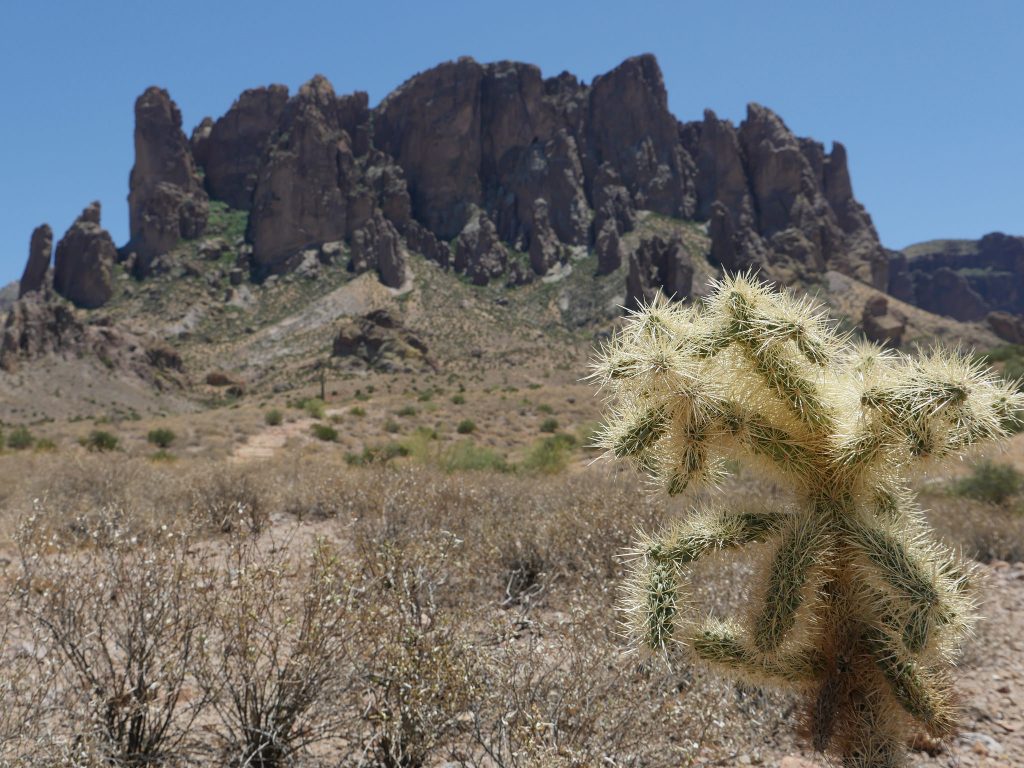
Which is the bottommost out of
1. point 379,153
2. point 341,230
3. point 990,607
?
point 990,607

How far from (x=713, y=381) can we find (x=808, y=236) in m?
99.3

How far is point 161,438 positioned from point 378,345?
39.3 metres

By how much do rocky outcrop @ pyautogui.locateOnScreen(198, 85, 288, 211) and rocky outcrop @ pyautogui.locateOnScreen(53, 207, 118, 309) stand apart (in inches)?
790

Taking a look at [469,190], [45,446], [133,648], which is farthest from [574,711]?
[469,190]

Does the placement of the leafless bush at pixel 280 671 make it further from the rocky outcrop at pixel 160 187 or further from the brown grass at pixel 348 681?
the rocky outcrop at pixel 160 187

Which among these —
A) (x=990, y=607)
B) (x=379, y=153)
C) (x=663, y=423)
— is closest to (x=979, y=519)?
(x=990, y=607)

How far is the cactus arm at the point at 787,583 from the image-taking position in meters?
2.42

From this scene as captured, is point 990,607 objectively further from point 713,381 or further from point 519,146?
point 519,146

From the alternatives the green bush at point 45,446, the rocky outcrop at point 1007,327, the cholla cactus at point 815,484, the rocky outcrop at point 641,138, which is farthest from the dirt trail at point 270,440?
the rocky outcrop at point 641,138

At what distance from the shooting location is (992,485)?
10531 mm

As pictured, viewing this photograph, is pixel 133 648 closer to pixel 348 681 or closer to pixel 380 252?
pixel 348 681

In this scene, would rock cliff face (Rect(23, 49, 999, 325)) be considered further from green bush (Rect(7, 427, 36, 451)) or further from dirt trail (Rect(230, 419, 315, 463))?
green bush (Rect(7, 427, 36, 451))

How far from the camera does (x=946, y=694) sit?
2586 mm

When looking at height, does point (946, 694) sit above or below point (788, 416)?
below
